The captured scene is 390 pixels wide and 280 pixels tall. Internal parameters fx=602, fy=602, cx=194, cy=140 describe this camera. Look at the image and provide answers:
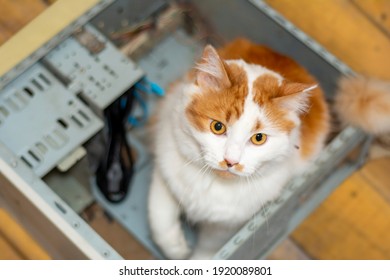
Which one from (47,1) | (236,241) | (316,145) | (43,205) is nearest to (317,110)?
(316,145)

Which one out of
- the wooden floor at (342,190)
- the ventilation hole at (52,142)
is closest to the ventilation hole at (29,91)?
the ventilation hole at (52,142)

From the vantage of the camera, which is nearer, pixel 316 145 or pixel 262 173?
pixel 262 173

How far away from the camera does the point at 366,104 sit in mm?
1294

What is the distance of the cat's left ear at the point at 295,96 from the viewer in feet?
3.31

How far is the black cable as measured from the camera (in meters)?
1.40

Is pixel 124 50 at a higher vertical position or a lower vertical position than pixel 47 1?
lower

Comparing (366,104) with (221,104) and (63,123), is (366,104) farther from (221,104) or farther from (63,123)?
(63,123)

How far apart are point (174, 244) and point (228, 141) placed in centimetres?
37

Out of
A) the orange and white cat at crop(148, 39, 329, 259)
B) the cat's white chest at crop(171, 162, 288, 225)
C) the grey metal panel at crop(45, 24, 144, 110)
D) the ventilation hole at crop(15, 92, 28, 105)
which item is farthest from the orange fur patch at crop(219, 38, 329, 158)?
the ventilation hole at crop(15, 92, 28, 105)

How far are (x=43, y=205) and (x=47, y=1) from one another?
745 millimetres

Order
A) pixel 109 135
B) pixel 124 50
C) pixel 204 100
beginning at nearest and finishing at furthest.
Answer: pixel 204 100, pixel 109 135, pixel 124 50

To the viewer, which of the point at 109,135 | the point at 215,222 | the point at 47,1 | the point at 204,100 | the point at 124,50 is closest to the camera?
the point at 204,100

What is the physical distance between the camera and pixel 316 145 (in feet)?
4.18
